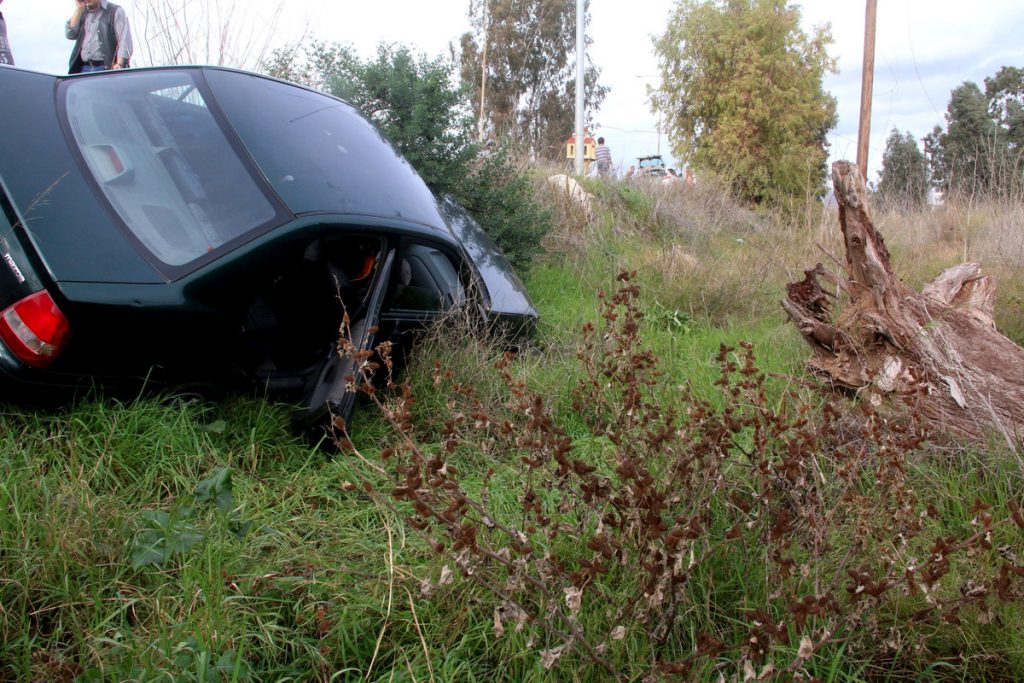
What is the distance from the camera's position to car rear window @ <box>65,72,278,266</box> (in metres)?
2.75

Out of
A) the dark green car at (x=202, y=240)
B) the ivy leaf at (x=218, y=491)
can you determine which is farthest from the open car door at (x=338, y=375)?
the ivy leaf at (x=218, y=491)

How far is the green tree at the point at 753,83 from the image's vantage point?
62.1 ft

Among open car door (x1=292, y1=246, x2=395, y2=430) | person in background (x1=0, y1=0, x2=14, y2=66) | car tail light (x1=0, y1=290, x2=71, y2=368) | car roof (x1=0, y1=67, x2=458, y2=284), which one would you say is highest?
person in background (x1=0, y1=0, x2=14, y2=66)

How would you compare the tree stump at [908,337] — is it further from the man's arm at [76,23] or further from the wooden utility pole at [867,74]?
the wooden utility pole at [867,74]

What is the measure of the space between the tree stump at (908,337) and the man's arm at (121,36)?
572 centimetres

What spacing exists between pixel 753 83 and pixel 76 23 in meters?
16.3

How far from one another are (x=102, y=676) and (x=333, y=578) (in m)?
0.60

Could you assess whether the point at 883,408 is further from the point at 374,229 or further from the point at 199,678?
the point at 199,678

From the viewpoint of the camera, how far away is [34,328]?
93.0 inches

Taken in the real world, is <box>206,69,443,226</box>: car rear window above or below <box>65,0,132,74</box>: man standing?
below

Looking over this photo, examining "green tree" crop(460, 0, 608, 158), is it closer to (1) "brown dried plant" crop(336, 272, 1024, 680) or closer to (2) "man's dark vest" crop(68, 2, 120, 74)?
(2) "man's dark vest" crop(68, 2, 120, 74)

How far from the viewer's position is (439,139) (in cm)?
580

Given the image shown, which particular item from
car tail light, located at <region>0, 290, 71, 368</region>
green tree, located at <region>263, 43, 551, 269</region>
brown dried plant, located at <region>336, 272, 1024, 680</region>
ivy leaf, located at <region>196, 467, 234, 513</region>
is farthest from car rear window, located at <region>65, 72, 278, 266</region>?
green tree, located at <region>263, 43, 551, 269</region>

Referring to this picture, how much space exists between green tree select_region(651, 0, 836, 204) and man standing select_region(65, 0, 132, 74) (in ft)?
48.4
